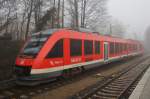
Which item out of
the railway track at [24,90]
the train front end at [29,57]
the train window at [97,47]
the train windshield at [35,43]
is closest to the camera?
the railway track at [24,90]

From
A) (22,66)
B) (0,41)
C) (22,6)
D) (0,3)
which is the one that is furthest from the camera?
(22,6)

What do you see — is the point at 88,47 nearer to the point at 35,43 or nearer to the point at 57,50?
the point at 57,50

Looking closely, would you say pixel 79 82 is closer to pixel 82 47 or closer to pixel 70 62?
pixel 70 62

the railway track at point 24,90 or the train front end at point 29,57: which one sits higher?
the train front end at point 29,57

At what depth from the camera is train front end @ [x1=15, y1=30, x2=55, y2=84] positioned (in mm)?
11172

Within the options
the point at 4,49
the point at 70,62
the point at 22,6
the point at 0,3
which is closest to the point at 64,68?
the point at 70,62

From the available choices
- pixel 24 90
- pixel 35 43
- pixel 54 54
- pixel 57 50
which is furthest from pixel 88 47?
pixel 24 90

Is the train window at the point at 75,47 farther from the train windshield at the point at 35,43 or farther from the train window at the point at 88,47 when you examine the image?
the train windshield at the point at 35,43

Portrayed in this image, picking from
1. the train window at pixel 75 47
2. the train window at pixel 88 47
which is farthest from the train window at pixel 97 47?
the train window at pixel 75 47

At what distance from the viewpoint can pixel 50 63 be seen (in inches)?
468

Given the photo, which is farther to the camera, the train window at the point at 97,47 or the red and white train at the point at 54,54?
the train window at the point at 97,47

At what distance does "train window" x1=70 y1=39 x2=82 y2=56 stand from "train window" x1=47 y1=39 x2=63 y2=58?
3.89 ft

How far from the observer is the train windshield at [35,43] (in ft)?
38.7

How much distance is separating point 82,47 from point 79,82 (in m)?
2.70
